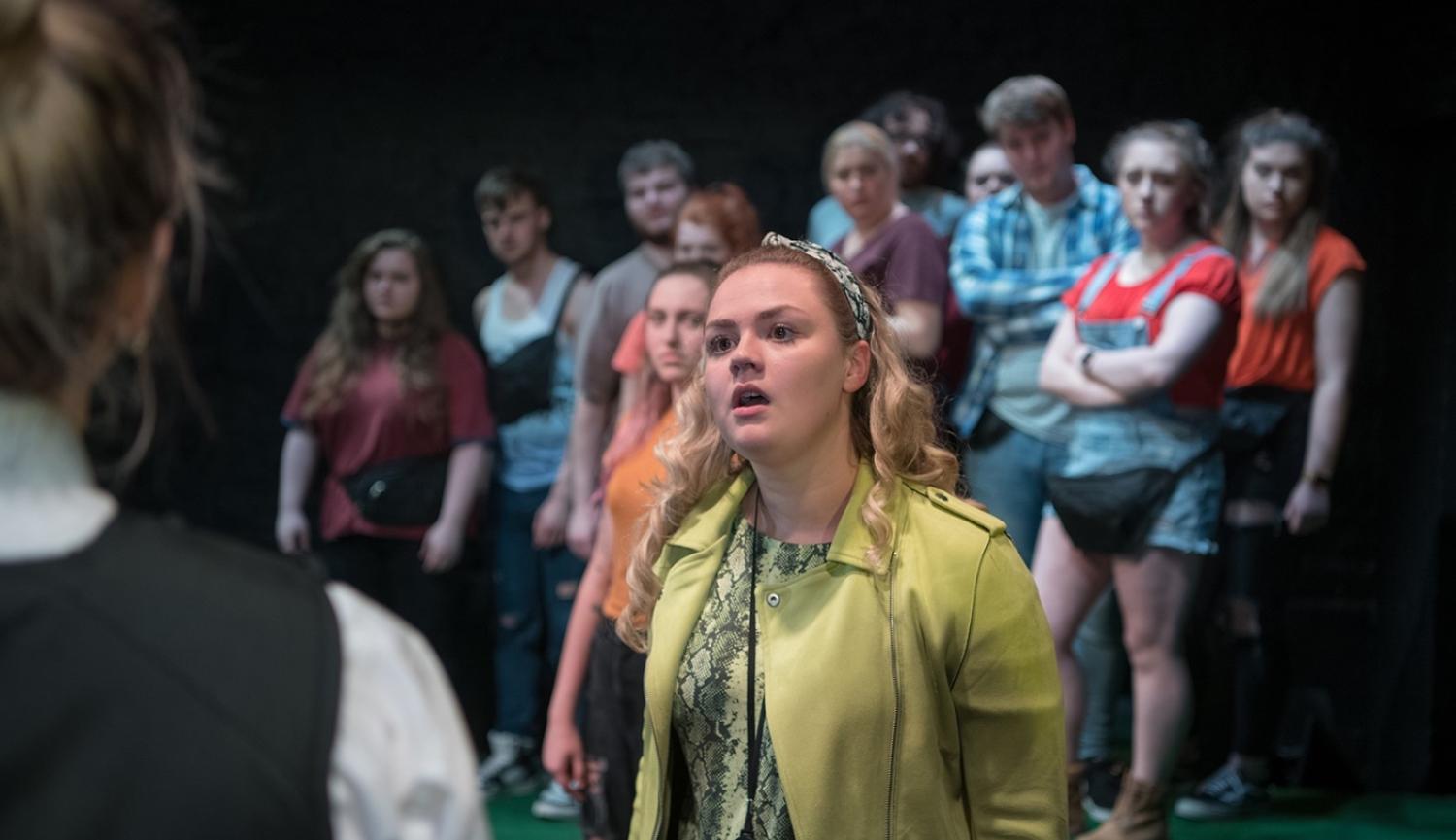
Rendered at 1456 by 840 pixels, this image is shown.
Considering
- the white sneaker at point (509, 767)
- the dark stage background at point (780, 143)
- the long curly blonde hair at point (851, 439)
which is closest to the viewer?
the long curly blonde hair at point (851, 439)

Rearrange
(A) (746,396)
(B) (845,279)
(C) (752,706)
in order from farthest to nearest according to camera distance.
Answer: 1. (B) (845,279)
2. (A) (746,396)
3. (C) (752,706)

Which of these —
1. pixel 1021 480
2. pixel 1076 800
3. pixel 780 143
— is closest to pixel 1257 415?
pixel 1021 480

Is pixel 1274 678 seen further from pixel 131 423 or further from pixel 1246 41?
pixel 131 423

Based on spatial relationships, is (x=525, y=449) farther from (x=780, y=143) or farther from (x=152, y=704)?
(x=152, y=704)

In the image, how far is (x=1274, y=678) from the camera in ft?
14.9

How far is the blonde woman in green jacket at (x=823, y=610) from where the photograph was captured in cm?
187

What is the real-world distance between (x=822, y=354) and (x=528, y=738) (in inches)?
125

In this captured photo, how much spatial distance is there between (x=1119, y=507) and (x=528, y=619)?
1.96 metres

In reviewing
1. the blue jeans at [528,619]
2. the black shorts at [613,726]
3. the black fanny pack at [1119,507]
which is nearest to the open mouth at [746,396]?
the black shorts at [613,726]

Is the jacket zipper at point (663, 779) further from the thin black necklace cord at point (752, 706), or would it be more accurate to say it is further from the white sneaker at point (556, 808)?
the white sneaker at point (556, 808)

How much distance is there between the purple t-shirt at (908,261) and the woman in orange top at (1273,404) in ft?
2.84

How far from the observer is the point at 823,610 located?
1945mm

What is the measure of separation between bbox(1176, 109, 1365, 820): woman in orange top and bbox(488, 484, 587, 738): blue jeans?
2036mm

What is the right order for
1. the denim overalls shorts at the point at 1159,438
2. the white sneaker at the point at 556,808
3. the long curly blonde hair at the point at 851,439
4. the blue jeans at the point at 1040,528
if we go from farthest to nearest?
the white sneaker at the point at 556,808, the blue jeans at the point at 1040,528, the denim overalls shorts at the point at 1159,438, the long curly blonde hair at the point at 851,439
